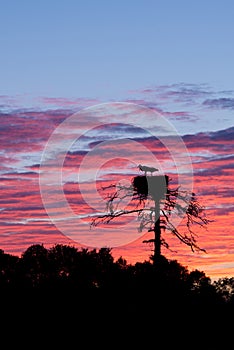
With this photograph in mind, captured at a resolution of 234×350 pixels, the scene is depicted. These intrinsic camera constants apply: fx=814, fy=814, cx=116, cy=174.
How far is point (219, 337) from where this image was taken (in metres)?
51.8

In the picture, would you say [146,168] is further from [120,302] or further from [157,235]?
[120,302]

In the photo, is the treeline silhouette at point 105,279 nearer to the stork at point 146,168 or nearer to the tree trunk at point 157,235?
the tree trunk at point 157,235

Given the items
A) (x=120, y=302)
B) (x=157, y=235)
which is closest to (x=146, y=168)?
(x=157, y=235)

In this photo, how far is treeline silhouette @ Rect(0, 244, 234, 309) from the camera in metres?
53.8

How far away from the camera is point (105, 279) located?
58500mm

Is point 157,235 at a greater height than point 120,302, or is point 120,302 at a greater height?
point 157,235

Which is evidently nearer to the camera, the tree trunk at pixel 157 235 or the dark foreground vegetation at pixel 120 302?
the dark foreground vegetation at pixel 120 302

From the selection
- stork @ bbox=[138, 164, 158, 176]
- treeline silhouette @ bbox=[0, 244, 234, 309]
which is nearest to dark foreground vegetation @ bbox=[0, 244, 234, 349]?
treeline silhouette @ bbox=[0, 244, 234, 309]

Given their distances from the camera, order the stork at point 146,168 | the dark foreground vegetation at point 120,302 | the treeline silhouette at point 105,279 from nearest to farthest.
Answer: the dark foreground vegetation at point 120,302, the treeline silhouette at point 105,279, the stork at point 146,168

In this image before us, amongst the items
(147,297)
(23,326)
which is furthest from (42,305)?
(147,297)

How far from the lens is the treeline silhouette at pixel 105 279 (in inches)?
2119

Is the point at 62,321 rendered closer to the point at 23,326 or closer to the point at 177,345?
the point at 23,326

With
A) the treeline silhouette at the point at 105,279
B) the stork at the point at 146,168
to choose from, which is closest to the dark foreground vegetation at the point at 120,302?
the treeline silhouette at the point at 105,279

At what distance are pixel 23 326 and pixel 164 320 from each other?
29.2 feet
